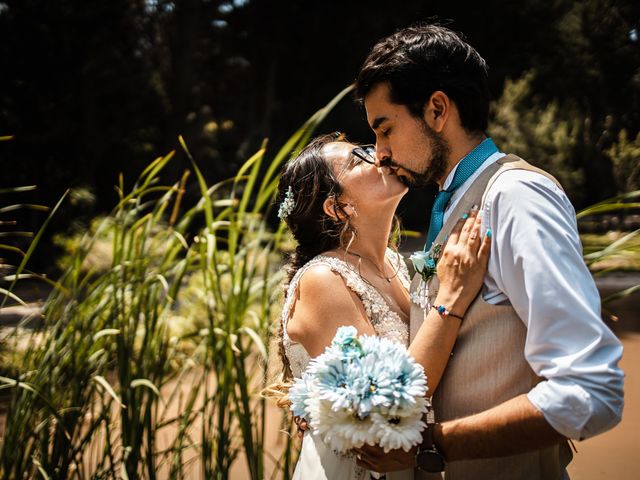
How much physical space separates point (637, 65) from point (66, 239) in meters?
15.4

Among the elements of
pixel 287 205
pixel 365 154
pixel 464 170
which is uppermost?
pixel 365 154

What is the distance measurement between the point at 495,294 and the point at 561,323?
23 cm

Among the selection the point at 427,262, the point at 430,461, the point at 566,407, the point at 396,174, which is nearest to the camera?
the point at 566,407

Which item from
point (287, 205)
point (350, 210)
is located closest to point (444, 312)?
point (350, 210)

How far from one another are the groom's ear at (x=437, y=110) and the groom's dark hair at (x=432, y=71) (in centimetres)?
1

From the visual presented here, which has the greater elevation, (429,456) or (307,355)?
(307,355)

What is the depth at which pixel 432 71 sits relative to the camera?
1724 millimetres

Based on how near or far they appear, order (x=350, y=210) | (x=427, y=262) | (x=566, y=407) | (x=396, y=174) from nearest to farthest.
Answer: (x=566, y=407) → (x=427, y=262) → (x=396, y=174) → (x=350, y=210)

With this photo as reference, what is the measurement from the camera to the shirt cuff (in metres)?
1.27

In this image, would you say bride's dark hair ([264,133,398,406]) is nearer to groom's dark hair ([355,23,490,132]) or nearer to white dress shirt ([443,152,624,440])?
groom's dark hair ([355,23,490,132])

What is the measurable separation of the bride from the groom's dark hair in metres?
0.34

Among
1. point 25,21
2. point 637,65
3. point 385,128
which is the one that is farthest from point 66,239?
point 637,65

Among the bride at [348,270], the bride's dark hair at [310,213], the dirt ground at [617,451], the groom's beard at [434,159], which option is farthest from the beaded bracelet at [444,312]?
the dirt ground at [617,451]

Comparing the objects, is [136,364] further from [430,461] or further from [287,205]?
→ [430,461]
